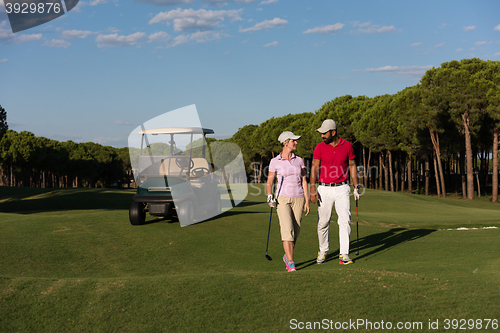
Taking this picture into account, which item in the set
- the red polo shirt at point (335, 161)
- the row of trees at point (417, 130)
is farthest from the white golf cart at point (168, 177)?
the row of trees at point (417, 130)

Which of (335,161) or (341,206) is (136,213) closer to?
(341,206)

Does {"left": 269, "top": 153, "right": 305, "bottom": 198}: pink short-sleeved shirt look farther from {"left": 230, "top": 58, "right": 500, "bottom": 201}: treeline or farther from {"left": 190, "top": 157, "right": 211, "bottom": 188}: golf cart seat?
{"left": 230, "top": 58, "right": 500, "bottom": 201}: treeline

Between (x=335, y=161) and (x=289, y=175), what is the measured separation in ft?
2.94

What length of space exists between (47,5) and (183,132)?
6.04 meters

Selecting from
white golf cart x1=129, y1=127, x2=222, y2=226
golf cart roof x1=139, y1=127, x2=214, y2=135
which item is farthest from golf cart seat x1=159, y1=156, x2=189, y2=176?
Result: golf cart roof x1=139, y1=127, x2=214, y2=135

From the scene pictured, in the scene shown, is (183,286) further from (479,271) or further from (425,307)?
(479,271)

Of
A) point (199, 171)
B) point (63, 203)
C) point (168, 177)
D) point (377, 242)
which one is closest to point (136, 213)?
point (168, 177)

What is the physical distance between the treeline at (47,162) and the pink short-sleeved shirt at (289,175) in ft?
186

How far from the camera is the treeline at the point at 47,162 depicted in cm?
5612

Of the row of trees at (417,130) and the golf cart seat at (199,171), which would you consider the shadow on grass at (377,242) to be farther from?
the row of trees at (417,130)

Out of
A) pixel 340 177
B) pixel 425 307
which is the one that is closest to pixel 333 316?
pixel 425 307

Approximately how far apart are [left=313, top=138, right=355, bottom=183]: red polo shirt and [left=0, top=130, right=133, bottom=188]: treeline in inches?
2242

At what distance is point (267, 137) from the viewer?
7906 cm

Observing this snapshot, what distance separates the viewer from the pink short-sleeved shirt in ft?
24.3
